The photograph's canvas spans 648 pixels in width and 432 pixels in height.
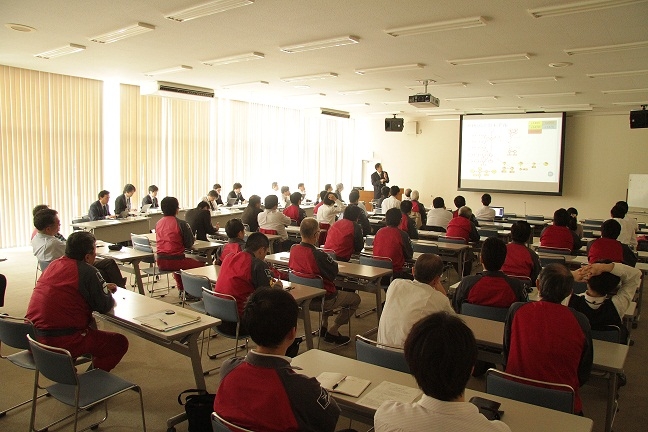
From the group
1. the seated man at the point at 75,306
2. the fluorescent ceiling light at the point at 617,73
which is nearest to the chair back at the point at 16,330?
the seated man at the point at 75,306

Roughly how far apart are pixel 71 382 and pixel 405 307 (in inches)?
80.3

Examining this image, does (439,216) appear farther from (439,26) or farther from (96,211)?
(96,211)

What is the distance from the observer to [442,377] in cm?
161

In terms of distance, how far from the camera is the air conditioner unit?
10625 millimetres

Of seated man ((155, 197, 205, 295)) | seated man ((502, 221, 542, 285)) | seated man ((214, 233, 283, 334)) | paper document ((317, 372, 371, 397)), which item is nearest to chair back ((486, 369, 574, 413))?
paper document ((317, 372, 371, 397))

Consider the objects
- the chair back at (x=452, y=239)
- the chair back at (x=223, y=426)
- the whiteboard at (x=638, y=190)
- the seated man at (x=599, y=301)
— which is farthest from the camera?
the whiteboard at (x=638, y=190)

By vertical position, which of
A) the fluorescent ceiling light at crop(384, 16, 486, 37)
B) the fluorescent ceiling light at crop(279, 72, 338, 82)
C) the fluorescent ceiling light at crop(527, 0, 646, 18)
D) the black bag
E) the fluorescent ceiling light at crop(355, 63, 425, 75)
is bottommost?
the black bag

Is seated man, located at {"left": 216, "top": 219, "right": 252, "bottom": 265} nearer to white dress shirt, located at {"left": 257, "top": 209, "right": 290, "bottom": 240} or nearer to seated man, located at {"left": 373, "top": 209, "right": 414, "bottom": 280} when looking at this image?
seated man, located at {"left": 373, "top": 209, "right": 414, "bottom": 280}

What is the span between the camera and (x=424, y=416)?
1.63m

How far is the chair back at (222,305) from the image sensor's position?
13.1 feet

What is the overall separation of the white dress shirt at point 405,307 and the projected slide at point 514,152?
1228cm

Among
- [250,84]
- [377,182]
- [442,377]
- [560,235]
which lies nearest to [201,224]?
[250,84]

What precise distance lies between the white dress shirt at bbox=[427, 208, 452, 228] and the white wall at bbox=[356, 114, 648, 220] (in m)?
6.65

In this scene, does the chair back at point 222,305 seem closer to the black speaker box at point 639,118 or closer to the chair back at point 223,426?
the chair back at point 223,426
